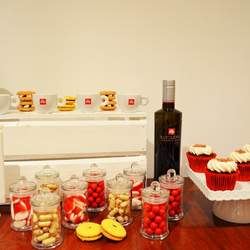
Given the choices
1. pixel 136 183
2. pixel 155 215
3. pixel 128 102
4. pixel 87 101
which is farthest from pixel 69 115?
pixel 155 215

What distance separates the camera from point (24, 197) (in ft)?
2.99

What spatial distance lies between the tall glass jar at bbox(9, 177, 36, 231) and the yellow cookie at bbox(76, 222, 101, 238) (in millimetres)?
141

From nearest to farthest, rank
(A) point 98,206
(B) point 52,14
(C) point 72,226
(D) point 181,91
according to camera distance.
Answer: (C) point 72,226 < (A) point 98,206 < (B) point 52,14 < (D) point 181,91

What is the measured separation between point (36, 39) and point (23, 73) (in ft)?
0.41

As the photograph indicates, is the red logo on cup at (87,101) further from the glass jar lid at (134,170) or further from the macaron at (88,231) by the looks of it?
the macaron at (88,231)

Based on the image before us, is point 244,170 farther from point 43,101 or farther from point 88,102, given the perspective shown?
point 43,101

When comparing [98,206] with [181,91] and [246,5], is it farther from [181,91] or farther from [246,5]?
[246,5]

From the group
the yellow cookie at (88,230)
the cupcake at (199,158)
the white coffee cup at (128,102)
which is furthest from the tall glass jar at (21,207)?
the cupcake at (199,158)

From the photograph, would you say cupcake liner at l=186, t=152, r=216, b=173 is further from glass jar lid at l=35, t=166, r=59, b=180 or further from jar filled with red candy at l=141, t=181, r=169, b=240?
glass jar lid at l=35, t=166, r=59, b=180

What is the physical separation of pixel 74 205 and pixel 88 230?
87 millimetres

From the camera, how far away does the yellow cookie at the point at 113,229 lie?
2.72 ft

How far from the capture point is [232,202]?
956 mm

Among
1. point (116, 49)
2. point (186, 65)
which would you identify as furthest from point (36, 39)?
point (186, 65)

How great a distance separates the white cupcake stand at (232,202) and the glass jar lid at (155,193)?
0.12 meters
